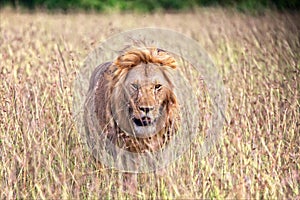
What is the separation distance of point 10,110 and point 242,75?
2308 millimetres

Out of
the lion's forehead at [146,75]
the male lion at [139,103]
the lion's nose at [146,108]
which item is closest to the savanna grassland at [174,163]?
the male lion at [139,103]

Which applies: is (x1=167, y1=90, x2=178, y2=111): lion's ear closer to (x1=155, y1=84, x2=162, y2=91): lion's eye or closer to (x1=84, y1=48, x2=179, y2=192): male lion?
(x1=84, y1=48, x2=179, y2=192): male lion

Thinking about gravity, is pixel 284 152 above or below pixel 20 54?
below

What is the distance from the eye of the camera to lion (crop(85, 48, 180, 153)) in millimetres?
3783

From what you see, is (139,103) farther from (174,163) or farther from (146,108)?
(174,163)

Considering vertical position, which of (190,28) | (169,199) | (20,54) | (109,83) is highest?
(190,28)

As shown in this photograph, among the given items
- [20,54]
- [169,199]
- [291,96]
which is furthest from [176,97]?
[20,54]

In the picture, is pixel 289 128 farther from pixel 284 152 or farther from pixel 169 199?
pixel 169 199

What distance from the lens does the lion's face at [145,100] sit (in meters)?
3.71

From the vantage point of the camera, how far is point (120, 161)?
12.6 ft

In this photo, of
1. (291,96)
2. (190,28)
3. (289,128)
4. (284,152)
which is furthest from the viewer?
(190,28)

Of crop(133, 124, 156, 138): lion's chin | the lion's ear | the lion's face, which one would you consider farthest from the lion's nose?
the lion's ear

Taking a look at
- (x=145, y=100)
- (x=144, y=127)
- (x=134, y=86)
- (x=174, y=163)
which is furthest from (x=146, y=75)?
(x=174, y=163)

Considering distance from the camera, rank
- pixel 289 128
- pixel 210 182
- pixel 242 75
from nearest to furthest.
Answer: pixel 210 182 < pixel 289 128 < pixel 242 75
